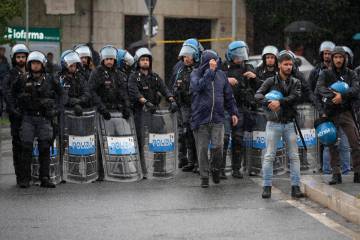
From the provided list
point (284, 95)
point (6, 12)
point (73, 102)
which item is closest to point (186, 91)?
point (73, 102)

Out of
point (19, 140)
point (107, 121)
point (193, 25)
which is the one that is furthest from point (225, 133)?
point (193, 25)

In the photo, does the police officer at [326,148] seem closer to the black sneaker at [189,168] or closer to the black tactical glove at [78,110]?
the black sneaker at [189,168]

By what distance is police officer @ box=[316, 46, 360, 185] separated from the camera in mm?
12693

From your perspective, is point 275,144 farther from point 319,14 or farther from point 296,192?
point 319,14

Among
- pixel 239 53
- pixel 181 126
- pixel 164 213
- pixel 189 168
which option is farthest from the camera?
pixel 181 126

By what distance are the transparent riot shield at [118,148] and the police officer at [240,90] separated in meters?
1.41

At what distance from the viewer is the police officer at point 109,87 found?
542 inches

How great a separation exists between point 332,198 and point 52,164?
418 centimetres

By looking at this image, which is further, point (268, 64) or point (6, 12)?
point (6, 12)

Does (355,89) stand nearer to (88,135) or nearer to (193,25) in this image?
(88,135)

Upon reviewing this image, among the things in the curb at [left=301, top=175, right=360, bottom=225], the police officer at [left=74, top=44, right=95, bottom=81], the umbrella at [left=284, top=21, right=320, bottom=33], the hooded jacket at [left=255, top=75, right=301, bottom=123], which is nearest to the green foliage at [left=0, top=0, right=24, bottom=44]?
the umbrella at [left=284, top=21, right=320, bottom=33]

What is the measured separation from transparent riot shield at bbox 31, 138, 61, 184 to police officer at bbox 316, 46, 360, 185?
11.9 ft

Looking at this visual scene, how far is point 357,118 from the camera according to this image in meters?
14.1

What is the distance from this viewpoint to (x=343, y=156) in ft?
44.2
